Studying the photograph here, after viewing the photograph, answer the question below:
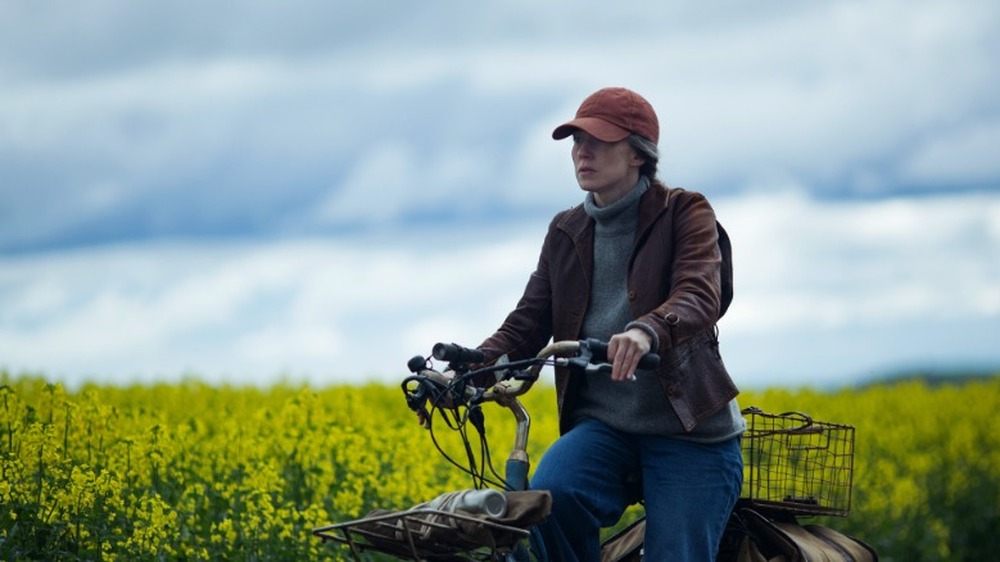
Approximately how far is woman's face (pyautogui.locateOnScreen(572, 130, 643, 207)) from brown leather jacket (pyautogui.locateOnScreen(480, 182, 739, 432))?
0.40 feet

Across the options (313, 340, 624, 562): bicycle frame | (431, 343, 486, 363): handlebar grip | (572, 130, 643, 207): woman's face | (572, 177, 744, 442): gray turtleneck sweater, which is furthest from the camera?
(572, 130, 643, 207): woman's face

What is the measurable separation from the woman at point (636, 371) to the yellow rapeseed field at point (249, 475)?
201 centimetres

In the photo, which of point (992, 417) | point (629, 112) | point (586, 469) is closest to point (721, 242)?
point (629, 112)

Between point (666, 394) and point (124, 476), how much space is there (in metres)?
2.97

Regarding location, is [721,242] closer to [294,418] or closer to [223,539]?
[223,539]

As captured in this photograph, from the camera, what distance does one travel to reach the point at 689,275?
13.9 feet

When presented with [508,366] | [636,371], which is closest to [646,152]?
[636,371]

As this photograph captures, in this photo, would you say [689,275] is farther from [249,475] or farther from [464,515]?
[249,475]

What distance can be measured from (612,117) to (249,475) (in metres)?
3.30

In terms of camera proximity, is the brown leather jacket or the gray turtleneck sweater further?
the gray turtleneck sweater

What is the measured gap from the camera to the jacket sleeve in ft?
13.1

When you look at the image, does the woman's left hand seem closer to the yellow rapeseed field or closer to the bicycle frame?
the bicycle frame

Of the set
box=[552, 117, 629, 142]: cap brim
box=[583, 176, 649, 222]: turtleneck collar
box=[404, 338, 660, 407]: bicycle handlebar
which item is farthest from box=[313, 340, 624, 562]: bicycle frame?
box=[552, 117, 629, 142]: cap brim

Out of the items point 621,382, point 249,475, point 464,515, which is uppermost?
point 621,382
